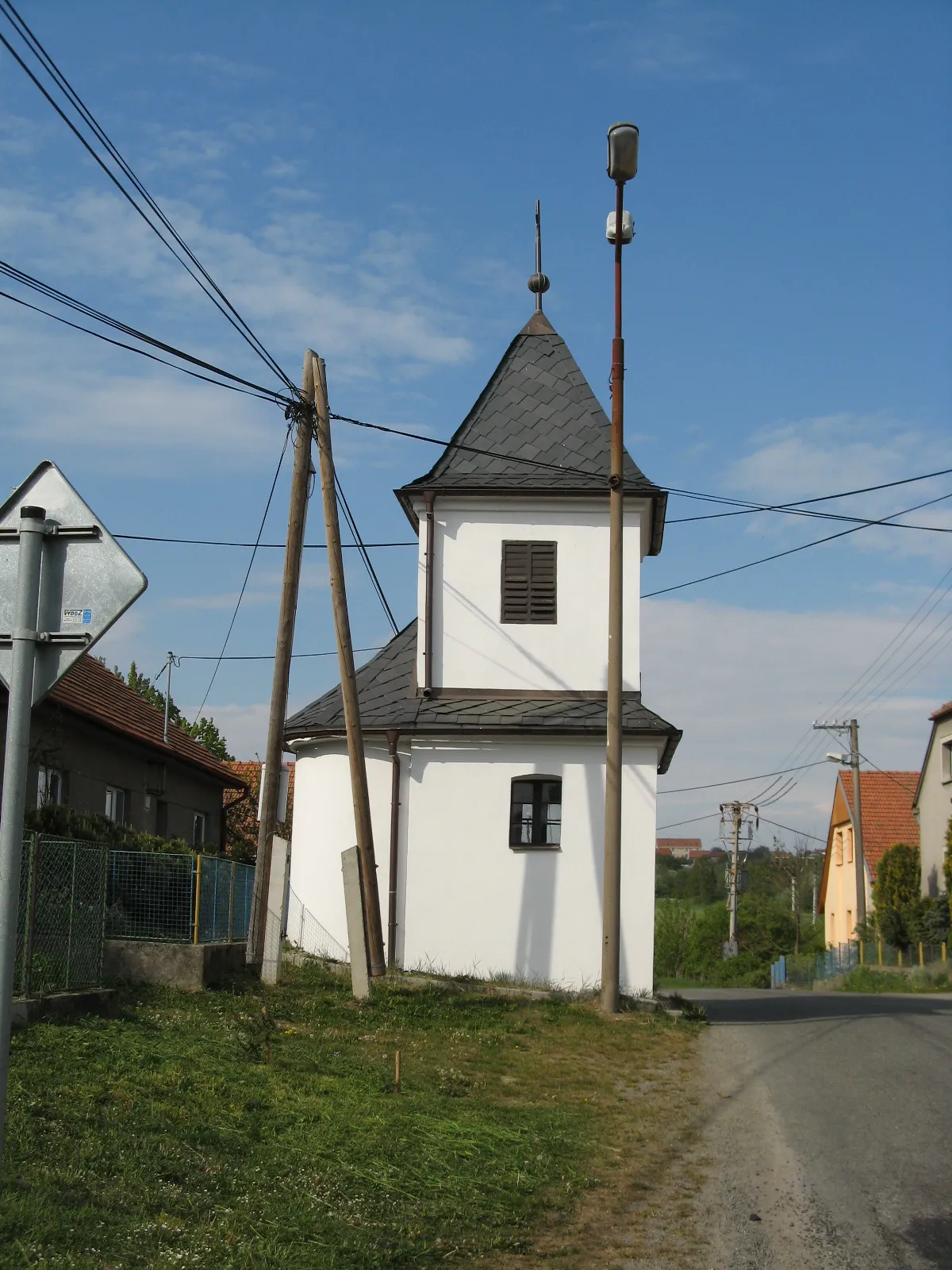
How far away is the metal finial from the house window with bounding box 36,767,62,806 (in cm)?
1168

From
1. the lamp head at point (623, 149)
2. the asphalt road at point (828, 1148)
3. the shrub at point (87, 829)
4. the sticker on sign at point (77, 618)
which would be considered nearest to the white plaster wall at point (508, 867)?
the asphalt road at point (828, 1148)

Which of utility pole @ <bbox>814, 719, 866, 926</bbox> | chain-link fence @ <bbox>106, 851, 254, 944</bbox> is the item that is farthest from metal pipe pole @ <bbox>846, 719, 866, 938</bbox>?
chain-link fence @ <bbox>106, 851, 254, 944</bbox>

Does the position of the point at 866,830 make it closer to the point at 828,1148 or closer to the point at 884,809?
the point at 884,809

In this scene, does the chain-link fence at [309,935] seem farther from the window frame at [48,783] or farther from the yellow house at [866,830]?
the yellow house at [866,830]

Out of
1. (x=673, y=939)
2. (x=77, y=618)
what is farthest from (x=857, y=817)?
(x=77, y=618)

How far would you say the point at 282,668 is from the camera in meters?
16.4

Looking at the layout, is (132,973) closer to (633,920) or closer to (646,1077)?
(646,1077)

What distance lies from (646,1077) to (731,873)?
46.0 m

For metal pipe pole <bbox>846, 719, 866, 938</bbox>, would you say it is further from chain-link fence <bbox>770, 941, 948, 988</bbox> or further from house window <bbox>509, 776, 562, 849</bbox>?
house window <bbox>509, 776, 562, 849</bbox>

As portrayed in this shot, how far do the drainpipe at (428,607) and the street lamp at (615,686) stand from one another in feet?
12.6

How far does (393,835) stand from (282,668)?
383cm

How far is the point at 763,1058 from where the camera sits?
46.2 ft

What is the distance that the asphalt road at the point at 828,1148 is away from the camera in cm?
720

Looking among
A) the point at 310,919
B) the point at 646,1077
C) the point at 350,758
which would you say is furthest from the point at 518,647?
the point at 646,1077
